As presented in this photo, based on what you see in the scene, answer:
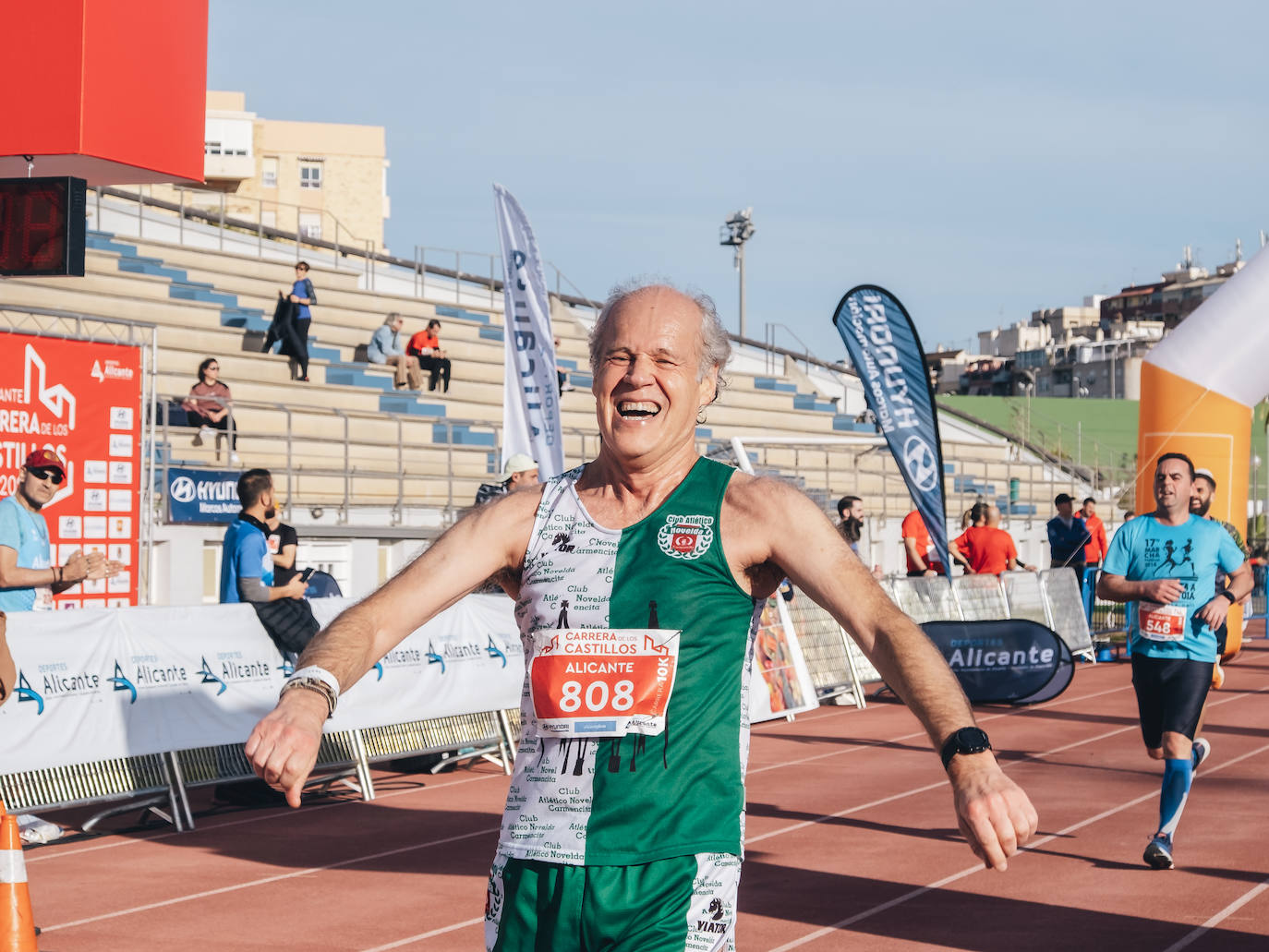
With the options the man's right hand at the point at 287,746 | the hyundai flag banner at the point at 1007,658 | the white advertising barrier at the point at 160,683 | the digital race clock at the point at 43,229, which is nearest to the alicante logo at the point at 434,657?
the white advertising barrier at the point at 160,683

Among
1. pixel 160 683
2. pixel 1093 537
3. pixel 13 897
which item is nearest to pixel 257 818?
pixel 160 683

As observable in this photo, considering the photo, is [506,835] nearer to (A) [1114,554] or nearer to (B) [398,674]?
(A) [1114,554]

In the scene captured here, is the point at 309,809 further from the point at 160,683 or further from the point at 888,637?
the point at 888,637

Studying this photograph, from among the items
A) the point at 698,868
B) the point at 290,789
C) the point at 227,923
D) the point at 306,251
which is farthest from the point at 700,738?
the point at 306,251

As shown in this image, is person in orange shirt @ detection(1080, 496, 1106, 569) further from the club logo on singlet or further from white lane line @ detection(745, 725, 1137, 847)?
the club logo on singlet

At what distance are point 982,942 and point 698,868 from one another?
12.8 ft

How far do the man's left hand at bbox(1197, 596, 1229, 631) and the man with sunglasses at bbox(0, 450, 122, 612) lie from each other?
5.71 meters

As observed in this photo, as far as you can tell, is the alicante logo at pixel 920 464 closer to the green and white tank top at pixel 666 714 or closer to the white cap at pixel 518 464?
the white cap at pixel 518 464

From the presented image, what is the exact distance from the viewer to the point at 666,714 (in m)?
2.97

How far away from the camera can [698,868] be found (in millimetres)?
2945

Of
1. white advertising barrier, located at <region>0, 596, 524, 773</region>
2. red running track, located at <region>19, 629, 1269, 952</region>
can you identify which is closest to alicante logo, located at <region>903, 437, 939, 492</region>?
red running track, located at <region>19, 629, 1269, 952</region>

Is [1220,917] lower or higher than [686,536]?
lower

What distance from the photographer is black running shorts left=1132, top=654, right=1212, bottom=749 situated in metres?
8.00

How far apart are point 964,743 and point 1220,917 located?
4.87 m
